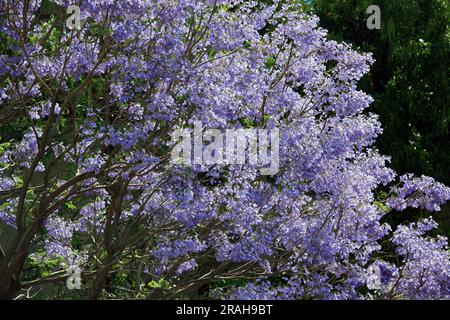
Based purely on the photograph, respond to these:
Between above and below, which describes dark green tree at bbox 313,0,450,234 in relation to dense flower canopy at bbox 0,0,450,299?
above

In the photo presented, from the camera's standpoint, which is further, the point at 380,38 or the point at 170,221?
the point at 380,38

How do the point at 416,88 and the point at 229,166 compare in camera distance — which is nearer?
the point at 229,166

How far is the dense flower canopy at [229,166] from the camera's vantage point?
7551mm

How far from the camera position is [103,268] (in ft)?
26.8

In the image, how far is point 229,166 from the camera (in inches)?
304

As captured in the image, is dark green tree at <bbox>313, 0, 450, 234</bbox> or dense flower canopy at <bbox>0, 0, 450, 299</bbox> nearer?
dense flower canopy at <bbox>0, 0, 450, 299</bbox>

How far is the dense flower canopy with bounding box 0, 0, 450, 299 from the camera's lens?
7551mm

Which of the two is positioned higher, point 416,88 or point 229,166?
point 416,88

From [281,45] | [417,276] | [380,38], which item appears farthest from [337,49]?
[380,38]

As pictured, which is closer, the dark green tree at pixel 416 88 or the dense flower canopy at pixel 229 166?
the dense flower canopy at pixel 229 166

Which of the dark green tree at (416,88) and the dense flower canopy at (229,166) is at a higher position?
the dark green tree at (416,88)

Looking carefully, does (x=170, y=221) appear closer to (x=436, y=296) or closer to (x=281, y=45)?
(x=281, y=45)

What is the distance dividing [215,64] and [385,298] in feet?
8.69
